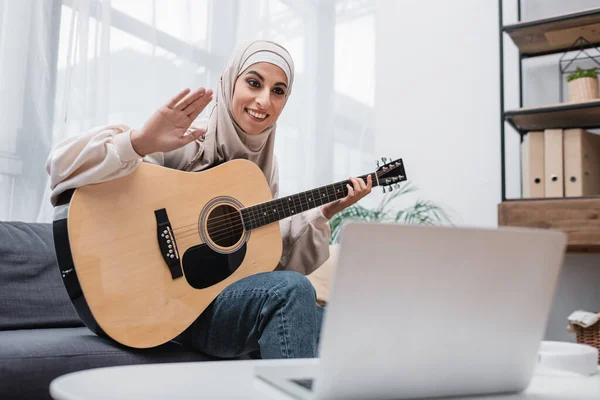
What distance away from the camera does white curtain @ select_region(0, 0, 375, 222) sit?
6.36ft

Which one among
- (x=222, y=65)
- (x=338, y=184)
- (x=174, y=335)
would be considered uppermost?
(x=222, y=65)

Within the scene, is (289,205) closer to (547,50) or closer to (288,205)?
(288,205)

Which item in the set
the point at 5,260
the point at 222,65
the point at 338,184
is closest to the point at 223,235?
the point at 338,184

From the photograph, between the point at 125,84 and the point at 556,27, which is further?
the point at 556,27

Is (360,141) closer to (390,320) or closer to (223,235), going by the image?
(223,235)

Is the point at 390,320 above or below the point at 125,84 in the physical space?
below

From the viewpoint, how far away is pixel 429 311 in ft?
1.80

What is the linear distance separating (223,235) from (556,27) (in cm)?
176

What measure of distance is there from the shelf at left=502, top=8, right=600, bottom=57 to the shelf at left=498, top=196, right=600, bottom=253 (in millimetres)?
708

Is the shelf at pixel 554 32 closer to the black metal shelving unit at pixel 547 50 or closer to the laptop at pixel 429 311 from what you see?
the black metal shelving unit at pixel 547 50

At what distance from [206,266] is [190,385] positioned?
2.55ft

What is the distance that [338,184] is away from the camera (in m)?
1.58

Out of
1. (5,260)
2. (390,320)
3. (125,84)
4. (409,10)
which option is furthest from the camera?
(409,10)

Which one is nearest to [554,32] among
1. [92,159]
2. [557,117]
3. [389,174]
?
[557,117]
